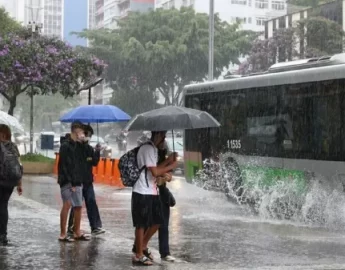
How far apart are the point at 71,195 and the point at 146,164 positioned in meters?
2.33

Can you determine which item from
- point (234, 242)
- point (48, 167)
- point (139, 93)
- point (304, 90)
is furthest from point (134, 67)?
point (234, 242)

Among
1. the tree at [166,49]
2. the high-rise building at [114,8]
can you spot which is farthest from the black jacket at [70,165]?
the high-rise building at [114,8]

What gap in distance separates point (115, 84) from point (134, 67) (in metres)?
3.50

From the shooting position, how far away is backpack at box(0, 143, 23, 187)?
10.4m

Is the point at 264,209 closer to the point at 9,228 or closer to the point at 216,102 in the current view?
the point at 216,102

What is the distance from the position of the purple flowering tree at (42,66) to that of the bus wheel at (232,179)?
1229 cm

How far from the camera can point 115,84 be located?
206 feet

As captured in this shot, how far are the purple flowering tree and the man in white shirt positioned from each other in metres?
19.8

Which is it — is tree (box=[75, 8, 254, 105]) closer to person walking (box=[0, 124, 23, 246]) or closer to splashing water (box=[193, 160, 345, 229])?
splashing water (box=[193, 160, 345, 229])

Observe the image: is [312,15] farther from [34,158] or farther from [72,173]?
[72,173]

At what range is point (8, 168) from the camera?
412 inches

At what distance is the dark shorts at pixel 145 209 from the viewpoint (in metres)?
9.07

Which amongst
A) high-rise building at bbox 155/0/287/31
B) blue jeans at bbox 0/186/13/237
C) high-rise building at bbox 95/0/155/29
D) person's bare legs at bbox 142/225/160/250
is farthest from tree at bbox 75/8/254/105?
person's bare legs at bbox 142/225/160/250

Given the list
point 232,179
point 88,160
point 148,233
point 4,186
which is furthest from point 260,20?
point 148,233
